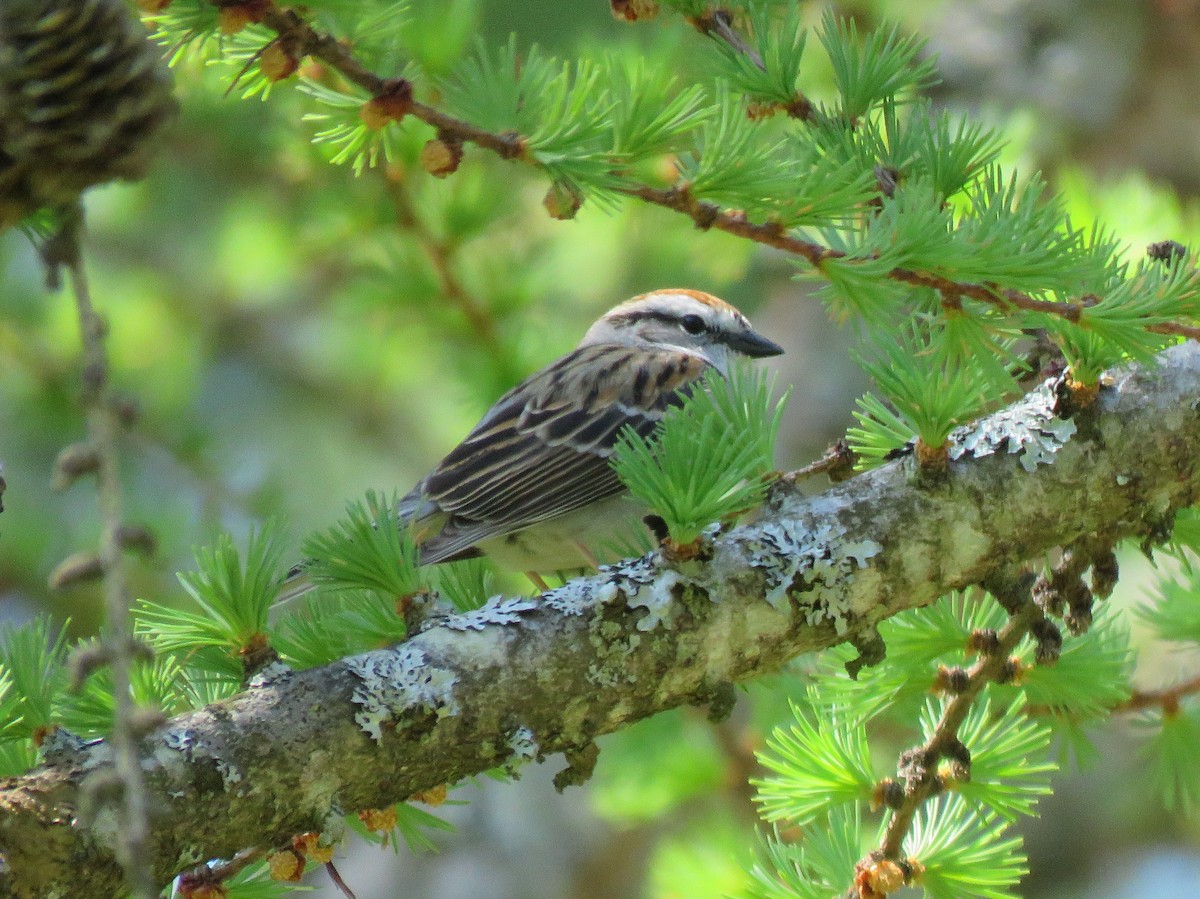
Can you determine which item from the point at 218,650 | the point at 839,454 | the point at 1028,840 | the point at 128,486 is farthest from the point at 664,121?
the point at 1028,840

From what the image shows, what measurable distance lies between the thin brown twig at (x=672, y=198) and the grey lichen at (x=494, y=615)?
583 millimetres

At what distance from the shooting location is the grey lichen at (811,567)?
183 centimetres

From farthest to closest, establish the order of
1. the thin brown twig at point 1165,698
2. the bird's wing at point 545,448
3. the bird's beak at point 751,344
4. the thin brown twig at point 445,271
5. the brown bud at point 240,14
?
the bird's beak at point 751,344 < the thin brown twig at point 445,271 < the bird's wing at point 545,448 < the thin brown twig at point 1165,698 < the brown bud at point 240,14

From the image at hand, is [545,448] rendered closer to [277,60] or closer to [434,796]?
[434,796]

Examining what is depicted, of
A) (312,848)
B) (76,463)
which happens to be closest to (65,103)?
(76,463)

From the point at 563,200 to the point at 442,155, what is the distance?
0.17 m

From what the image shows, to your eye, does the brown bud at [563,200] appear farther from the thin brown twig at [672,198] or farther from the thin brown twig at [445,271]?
the thin brown twig at [445,271]

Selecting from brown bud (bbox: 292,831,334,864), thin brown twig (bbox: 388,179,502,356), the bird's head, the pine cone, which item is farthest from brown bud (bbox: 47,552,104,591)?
the bird's head

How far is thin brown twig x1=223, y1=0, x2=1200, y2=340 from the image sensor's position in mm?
1559

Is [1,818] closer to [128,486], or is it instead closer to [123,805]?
[123,805]

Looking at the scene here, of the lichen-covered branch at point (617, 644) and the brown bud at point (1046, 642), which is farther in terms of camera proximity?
the brown bud at point (1046, 642)

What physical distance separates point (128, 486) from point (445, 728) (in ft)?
9.35

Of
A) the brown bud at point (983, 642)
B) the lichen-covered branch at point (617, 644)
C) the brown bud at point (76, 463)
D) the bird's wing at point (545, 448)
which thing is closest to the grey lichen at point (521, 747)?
the lichen-covered branch at point (617, 644)

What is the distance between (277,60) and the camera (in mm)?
1567
